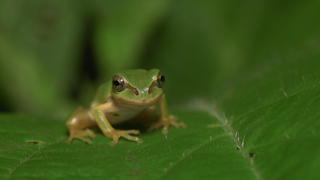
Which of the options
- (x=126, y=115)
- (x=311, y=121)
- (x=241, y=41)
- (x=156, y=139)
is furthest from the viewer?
(x=241, y=41)

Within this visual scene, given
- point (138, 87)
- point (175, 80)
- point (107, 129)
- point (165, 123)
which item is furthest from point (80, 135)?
point (175, 80)

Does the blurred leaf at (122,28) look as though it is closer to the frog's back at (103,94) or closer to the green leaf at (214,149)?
the frog's back at (103,94)

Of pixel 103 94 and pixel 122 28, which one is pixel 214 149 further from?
pixel 122 28

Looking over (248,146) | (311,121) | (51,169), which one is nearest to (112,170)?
(51,169)

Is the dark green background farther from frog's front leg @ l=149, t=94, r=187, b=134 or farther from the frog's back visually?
the frog's back

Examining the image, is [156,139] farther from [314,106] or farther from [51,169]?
A: [314,106]

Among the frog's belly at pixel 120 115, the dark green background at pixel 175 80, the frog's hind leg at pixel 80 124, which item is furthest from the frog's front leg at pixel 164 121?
the frog's hind leg at pixel 80 124
